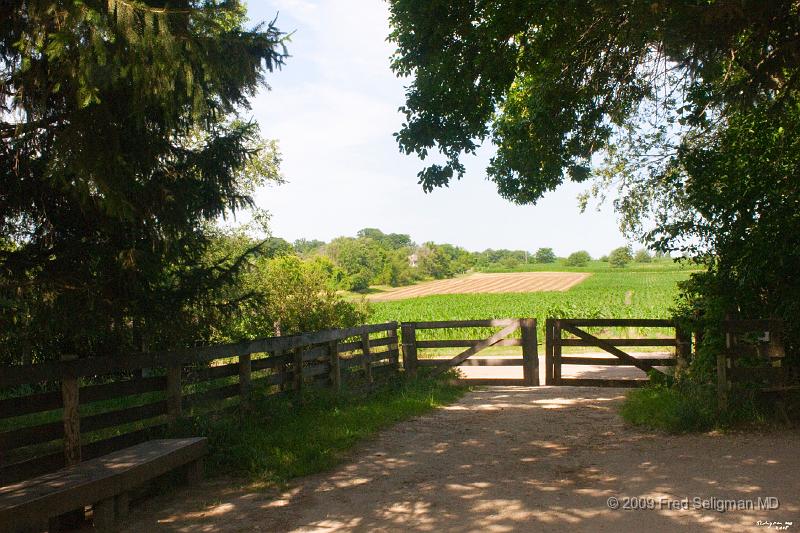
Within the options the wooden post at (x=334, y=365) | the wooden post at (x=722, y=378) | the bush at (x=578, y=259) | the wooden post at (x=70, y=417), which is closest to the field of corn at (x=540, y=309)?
the wooden post at (x=722, y=378)

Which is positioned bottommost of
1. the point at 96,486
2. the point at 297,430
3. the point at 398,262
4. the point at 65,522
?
the point at 65,522

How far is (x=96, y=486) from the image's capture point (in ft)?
17.1

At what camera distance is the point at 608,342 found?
13648 mm

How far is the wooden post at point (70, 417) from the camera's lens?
6230 millimetres

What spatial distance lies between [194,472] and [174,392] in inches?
48.5

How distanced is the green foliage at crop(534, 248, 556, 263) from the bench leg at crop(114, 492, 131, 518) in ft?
540

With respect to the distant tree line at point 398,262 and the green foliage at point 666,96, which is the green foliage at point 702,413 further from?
the distant tree line at point 398,262

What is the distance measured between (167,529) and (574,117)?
28.1 ft

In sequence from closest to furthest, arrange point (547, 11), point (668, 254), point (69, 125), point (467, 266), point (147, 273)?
point (69, 125)
point (147, 273)
point (547, 11)
point (668, 254)
point (467, 266)

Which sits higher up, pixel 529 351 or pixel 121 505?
pixel 529 351

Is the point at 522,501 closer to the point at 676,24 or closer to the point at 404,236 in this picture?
the point at 676,24

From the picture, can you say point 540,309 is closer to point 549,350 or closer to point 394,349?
point 549,350

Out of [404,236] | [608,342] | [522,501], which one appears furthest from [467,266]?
[522,501]

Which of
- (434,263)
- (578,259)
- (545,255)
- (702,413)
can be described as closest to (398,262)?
(434,263)
